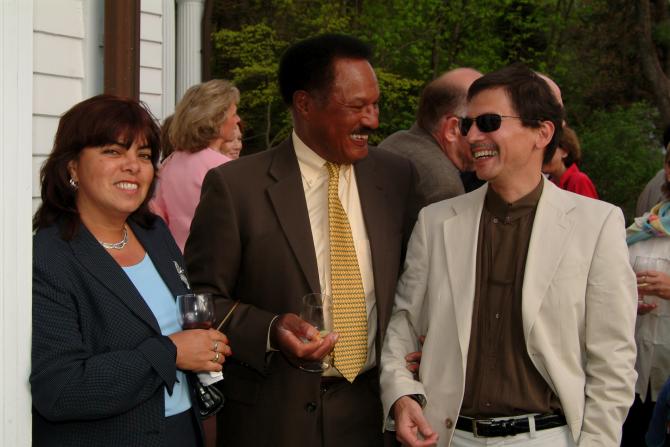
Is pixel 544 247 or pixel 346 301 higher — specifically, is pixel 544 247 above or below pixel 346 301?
above

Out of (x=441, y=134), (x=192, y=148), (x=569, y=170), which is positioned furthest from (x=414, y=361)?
(x=569, y=170)

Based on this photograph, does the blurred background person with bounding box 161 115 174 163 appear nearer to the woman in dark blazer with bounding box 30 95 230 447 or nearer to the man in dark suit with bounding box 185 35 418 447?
the man in dark suit with bounding box 185 35 418 447

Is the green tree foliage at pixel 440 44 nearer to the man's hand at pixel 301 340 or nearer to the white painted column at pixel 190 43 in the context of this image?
the white painted column at pixel 190 43

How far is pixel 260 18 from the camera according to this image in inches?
784

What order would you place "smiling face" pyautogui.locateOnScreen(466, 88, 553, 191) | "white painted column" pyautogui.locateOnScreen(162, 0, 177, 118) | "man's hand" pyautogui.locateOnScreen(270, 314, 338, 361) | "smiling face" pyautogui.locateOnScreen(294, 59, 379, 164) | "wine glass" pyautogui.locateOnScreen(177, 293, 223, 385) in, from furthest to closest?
"white painted column" pyautogui.locateOnScreen(162, 0, 177, 118)
"smiling face" pyautogui.locateOnScreen(294, 59, 379, 164)
"smiling face" pyautogui.locateOnScreen(466, 88, 553, 191)
"man's hand" pyautogui.locateOnScreen(270, 314, 338, 361)
"wine glass" pyautogui.locateOnScreen(177, 293, 223, 385)

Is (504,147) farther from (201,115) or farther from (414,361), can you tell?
(201,115)

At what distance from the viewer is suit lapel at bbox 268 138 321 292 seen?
3.13 m

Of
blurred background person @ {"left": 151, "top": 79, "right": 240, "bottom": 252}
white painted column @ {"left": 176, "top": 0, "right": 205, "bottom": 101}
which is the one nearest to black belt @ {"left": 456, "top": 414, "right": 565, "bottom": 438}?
blurred background person @ {"left": 151, "top": 79, "right": 240, "bottom": 252}

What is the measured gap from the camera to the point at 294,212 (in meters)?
3.20

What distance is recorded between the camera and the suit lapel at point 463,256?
280 centimetres

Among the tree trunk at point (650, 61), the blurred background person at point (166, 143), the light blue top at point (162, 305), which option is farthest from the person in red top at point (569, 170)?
the tree trunk at point (650, 61)

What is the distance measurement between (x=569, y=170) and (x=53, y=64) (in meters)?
4.05

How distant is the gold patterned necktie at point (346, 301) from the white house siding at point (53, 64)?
2.27m

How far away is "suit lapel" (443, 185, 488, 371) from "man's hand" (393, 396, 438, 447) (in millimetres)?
249
